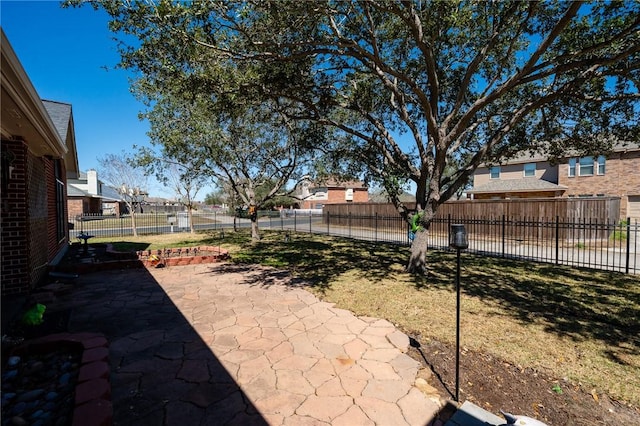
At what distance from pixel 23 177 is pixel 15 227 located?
0.87 m

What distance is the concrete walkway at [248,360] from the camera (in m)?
2.60

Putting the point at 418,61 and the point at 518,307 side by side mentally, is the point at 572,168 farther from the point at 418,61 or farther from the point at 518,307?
the point at 518,307

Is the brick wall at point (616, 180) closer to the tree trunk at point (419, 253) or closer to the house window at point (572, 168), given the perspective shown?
the house window at point (572, 168)

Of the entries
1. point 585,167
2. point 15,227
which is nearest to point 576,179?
point 585,167

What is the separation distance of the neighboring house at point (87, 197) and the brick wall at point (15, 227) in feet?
80.0

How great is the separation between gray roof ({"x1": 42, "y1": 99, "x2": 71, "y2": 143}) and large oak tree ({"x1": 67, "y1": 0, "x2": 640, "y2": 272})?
250 centimetres

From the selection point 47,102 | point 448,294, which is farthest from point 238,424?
point 47,102

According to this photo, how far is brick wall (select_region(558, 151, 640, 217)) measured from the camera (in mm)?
19000

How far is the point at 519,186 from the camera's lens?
74.3ft

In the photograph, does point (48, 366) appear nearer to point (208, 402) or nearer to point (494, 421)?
point (208, 402)

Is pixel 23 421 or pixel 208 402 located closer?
pixel 23 421

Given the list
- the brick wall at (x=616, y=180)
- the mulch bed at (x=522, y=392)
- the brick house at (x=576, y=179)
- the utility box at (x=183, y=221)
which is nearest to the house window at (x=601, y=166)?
the brick house at (x=576, y=179)

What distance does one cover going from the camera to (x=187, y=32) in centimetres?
531

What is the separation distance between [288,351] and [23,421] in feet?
7.65
